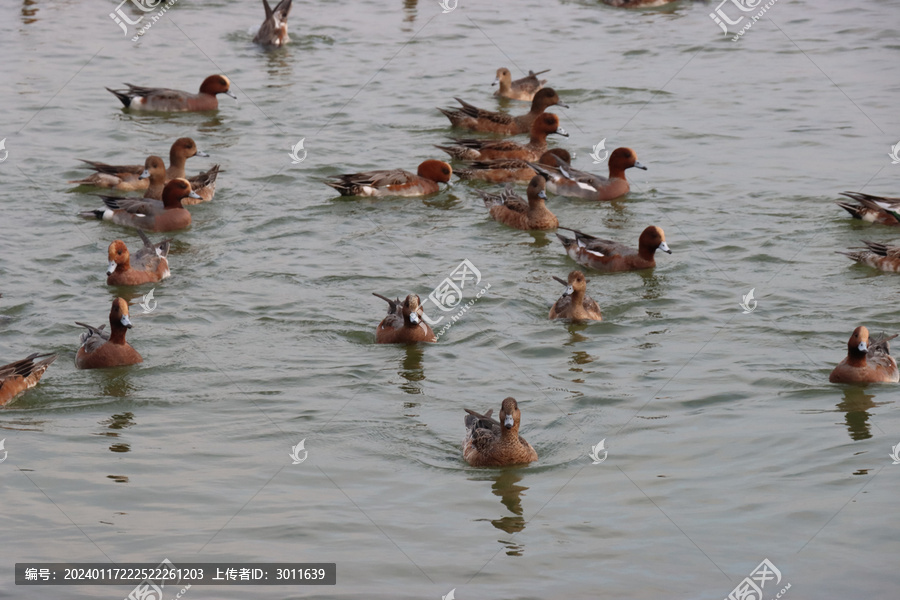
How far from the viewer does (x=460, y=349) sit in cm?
1228

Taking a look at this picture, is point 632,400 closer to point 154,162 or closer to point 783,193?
point 783,193

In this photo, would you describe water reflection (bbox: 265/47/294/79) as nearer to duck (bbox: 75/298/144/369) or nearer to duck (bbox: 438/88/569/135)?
duck (bbox: 438/88/569/135)

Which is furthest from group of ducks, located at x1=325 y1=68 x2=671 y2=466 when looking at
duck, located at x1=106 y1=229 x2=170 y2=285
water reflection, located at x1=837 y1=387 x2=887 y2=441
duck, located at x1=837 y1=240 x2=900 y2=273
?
duck, located at x1=106 y1=229 x2=170 y2=285

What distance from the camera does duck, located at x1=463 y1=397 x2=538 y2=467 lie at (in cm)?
940

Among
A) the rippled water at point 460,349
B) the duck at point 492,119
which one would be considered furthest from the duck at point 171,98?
the duck at point 492,119

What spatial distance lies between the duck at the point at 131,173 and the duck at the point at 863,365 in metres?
10.2

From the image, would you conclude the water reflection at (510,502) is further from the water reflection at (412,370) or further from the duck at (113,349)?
the duck at (113,349)

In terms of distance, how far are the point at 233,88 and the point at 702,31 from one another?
1027 centimetres

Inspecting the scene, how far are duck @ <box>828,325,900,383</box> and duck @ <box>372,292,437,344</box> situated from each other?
397cm

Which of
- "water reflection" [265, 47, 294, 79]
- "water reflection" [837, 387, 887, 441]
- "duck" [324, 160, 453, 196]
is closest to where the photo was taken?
"water reflection" [837, 387, 887, 441]

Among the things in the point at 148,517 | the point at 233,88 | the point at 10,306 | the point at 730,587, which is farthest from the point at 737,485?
the point at 233,88

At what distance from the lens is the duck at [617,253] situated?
564 inches

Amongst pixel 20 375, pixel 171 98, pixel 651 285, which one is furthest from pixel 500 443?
pixel 171 98

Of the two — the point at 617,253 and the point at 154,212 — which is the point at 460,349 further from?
the point at 154,212
